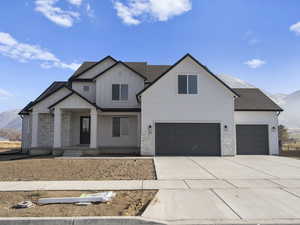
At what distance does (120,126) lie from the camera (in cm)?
1809

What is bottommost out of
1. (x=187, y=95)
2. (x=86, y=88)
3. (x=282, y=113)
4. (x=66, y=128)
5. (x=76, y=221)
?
(x=76, y=221)

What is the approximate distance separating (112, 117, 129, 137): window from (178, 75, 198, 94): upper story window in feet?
17.5

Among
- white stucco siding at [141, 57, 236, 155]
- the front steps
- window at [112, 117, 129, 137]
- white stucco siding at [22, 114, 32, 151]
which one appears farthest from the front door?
white stucco siding at [141, 57, 236, 155]

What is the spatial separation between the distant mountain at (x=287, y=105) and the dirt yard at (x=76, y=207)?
9093cm

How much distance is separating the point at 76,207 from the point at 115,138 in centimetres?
1231

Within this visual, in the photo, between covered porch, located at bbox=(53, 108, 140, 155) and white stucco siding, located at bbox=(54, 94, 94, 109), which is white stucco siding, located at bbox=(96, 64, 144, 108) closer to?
covered porch, located at bbox=(53, 108, 140, 155)

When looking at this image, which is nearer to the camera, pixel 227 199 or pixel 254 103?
pixel 227 199

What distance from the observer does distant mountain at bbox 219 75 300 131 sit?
10854 centimetres

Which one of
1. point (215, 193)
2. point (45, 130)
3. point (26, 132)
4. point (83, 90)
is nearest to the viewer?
point (215, 193)

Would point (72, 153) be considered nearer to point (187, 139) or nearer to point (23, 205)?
point (187, 139)

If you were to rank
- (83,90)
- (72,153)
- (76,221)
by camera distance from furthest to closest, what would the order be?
1. (83,90)
2. (72,153)
3. (76,221)

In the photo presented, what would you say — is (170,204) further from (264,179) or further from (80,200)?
(264,179)

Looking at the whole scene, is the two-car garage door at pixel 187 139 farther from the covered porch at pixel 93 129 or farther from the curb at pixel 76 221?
the curb at pixel 76 221

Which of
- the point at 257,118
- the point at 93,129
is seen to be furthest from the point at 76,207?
the point at 257,118
